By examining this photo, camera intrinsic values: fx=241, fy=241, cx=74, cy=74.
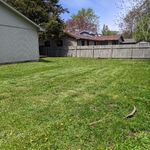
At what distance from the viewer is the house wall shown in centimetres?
1584

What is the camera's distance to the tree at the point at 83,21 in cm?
5719

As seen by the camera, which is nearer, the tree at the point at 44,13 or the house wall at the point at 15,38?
the house wall at the point at 15,38

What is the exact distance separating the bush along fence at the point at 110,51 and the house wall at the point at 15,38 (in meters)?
8.60

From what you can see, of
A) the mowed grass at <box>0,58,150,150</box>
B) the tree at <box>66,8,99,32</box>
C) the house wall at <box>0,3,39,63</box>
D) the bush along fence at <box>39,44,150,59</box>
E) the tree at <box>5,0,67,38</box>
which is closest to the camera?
the mowed grass at <box>0,58,150,150</box>

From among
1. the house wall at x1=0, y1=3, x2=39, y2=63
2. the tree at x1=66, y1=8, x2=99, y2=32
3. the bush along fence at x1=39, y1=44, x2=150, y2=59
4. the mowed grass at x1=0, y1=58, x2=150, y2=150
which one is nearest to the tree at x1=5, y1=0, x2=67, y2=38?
the bush along fence at x1=39, y1=44, x2=150, y2=59

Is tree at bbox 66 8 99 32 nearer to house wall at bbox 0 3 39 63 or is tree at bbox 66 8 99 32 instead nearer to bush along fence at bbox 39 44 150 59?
bush along fence at bbox 39 44 150 59

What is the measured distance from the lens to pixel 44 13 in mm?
28031

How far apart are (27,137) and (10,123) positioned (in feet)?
2.31

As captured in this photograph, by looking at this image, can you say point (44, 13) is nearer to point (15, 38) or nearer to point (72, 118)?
point (15, 38)

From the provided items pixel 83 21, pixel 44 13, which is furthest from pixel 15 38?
pixel 83 21

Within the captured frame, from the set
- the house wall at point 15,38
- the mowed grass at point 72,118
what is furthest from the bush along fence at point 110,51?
the mowed grass at point 72,118

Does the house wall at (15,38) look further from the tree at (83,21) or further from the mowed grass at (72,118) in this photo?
the tree at (83,21)

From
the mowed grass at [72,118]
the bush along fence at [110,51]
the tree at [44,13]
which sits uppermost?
the tree at [44,13]

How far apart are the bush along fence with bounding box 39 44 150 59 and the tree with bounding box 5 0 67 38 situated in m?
2.59
